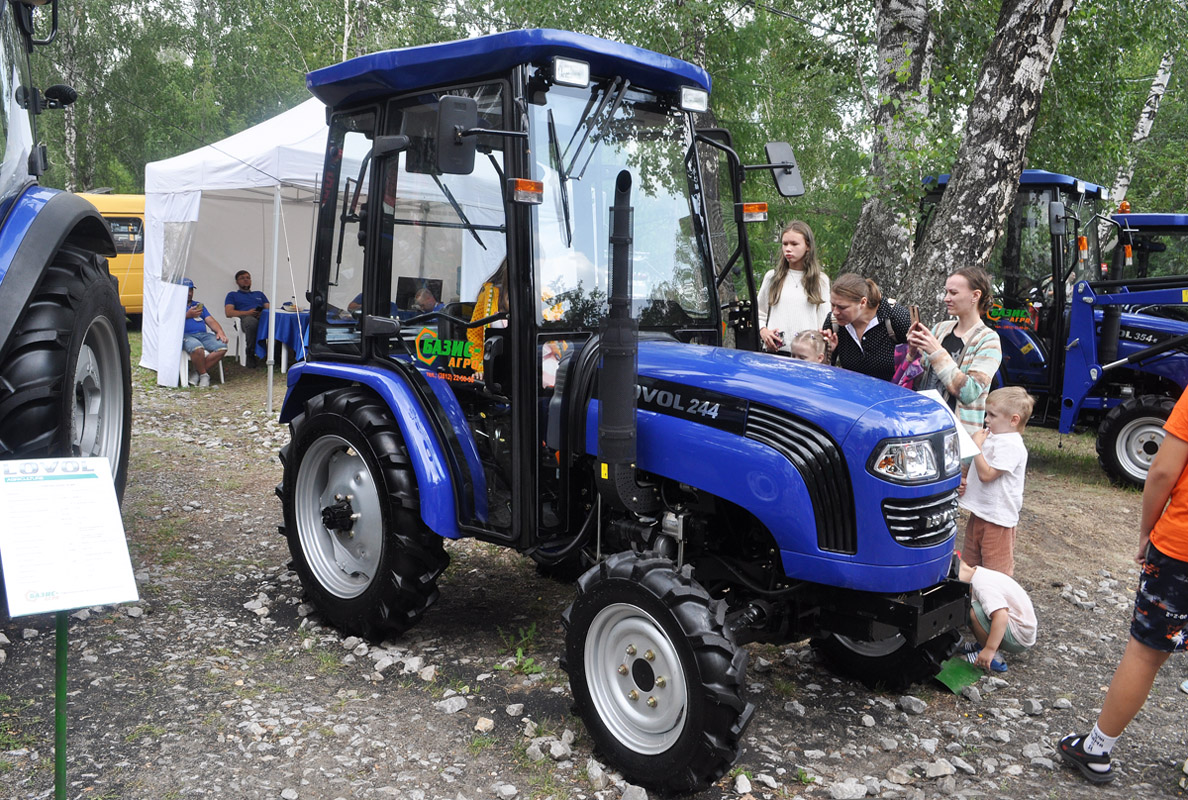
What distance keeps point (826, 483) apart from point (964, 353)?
72.6 inches

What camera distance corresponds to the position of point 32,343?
3.29m

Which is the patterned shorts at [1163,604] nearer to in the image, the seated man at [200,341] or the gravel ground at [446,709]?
the gravel ground at [446,709]

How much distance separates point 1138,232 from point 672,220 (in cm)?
800

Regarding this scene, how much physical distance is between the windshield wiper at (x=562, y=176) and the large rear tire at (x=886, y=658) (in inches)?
71.1

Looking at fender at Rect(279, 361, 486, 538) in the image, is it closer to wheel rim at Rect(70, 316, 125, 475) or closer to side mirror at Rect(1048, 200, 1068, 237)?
wheel rim at Rect(70, 316, 125, 475)

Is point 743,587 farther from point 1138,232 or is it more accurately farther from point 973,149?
point 1138,232

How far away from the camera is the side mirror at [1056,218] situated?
298 inches

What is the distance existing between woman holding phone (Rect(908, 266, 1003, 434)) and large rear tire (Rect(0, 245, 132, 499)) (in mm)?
3328

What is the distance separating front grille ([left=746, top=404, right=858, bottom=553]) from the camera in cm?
281

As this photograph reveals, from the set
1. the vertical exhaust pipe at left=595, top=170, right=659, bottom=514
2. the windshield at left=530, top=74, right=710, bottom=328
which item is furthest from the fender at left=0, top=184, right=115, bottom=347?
the vertical exhaust pipe at left=595, top=170, right=659, bottom=514

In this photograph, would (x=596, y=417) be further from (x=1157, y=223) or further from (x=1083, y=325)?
(x=1157, y=223)

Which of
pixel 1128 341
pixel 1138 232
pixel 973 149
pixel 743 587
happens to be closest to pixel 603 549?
pixel 743 587

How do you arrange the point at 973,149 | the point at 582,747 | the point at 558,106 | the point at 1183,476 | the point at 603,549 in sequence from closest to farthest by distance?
1. the point at 1183,476
2. the point at 582,747
3. the point at 558,106
4. the point at 603,549
5. the point at 973,149

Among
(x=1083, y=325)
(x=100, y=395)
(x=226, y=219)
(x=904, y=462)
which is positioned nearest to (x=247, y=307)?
(x=226, y=219)
